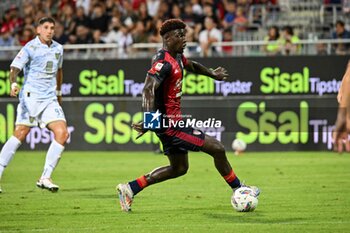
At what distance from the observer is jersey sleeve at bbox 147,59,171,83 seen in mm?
11367

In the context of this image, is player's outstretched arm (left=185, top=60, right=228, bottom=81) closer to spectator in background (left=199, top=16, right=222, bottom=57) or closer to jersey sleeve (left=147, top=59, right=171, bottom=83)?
jersey sleeve (left=147, top=59, right=171, bottom=83)

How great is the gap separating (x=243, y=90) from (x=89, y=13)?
6528mm

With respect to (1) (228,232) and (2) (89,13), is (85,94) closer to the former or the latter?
(2) (89,13)

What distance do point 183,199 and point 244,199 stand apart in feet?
6.91

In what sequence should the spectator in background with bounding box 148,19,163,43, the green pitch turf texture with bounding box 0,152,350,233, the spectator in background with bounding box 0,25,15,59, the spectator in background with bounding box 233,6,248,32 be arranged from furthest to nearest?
the spectator in background with bounding box 0,25,15,59, the spectator in background with bounding box 233,6,248,32, the spectator in background with bounding box 148,19,163,43, the green pitch turf texture with bounding box 0,152,350,233

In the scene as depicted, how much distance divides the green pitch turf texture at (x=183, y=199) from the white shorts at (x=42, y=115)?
1.18 m

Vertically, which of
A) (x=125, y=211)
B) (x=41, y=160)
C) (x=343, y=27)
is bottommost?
→ (x=41, y=160)

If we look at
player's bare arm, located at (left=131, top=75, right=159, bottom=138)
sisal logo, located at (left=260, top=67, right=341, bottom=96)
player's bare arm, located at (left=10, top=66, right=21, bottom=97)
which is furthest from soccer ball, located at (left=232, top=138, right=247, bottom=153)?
player's bare arm, located at (left=131, top=75, right=159, bottom=138)

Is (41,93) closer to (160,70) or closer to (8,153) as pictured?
(8,153)

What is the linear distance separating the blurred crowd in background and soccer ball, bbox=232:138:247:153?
2.50m

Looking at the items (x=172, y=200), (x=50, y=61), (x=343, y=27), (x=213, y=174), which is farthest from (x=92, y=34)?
(x=172, y=200)

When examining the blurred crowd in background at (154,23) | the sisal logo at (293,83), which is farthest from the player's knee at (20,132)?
the sisal logo at (293,83)

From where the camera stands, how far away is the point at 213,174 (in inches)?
720

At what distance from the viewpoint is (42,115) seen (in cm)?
1492
